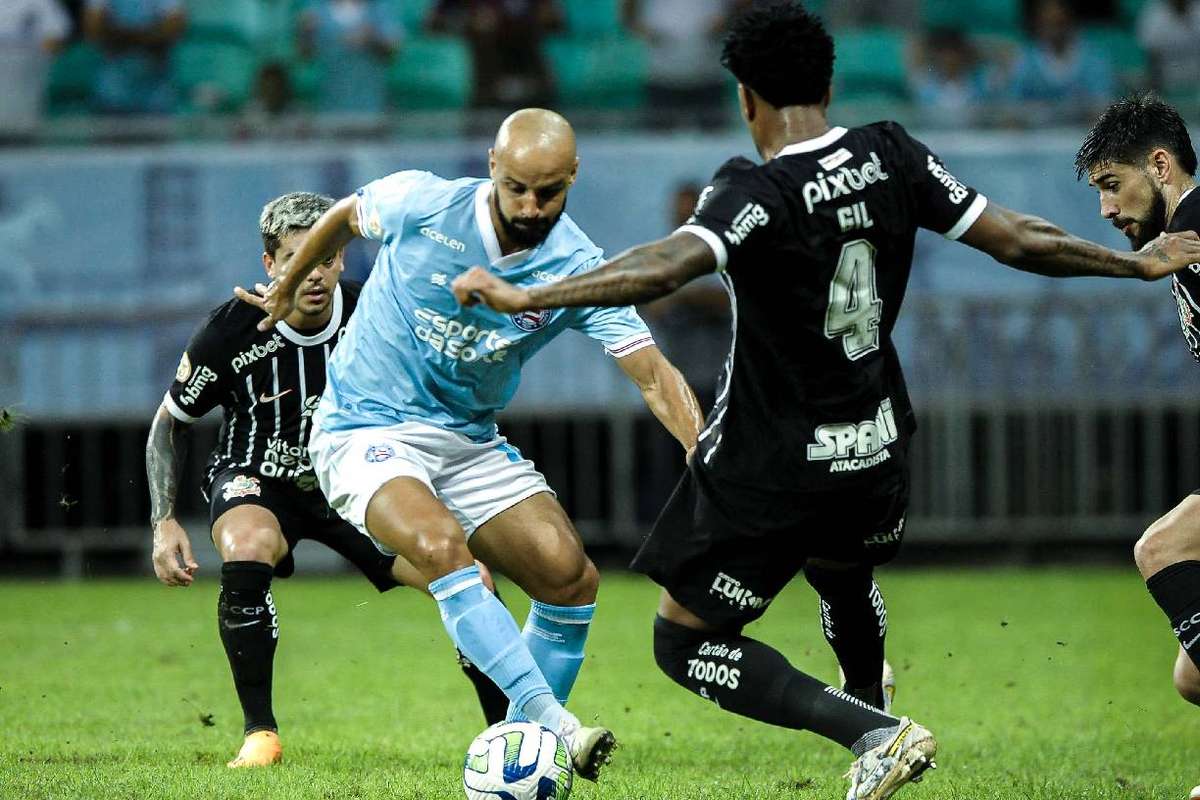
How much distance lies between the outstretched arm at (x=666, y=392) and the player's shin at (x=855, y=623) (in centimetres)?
68

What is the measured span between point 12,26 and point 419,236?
10.6 m

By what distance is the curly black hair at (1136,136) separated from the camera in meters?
5.87

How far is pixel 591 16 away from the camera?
54.5 feet

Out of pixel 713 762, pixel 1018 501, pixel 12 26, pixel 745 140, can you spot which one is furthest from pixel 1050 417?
pixel 12 26

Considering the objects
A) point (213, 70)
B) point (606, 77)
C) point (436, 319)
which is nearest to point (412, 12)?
point (213, 70)

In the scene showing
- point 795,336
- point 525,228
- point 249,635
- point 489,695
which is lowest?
point 489,695

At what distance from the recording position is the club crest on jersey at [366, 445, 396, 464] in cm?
585

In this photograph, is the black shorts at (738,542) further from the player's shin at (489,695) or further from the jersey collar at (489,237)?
the player's shin at (489,695)

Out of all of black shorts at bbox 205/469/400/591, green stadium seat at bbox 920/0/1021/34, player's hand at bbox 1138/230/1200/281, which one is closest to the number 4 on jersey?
player's hand at bbox 1138/230/1200/281

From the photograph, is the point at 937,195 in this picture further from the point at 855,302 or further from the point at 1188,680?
the point at 1188,680

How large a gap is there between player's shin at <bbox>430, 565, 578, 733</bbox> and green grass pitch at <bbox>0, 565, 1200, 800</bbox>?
58 centimetres

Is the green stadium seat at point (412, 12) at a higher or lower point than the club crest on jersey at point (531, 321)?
higher

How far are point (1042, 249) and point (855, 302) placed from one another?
603 millimetres

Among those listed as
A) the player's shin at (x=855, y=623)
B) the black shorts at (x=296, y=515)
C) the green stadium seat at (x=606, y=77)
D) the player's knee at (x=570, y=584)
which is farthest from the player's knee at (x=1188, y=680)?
the green stadium seat at (x=606, y=77)
